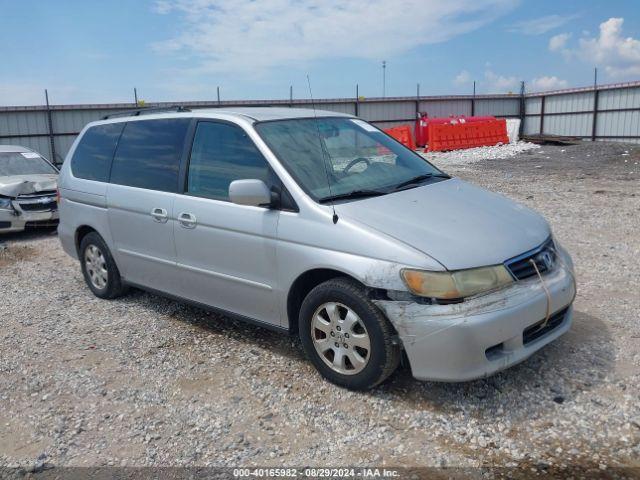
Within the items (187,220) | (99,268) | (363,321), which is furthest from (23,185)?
(363,321)

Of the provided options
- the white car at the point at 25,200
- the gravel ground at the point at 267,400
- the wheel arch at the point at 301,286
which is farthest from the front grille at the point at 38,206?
the wheel arch at the point at 301,286

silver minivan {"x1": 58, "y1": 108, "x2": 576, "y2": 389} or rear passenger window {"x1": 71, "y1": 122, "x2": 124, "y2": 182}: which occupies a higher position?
rear passenger window {"x1": 71, "y1": 122, "x2": 124, "y2": 182}

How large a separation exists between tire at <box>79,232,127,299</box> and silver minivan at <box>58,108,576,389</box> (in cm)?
18

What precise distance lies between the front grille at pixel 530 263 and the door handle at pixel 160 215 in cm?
265

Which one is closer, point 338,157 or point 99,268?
point 338,157

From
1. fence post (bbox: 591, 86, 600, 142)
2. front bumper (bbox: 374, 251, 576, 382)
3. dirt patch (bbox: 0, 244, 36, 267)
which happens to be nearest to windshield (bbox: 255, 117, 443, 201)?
front bumper (bbox: 374, 251, 576, 382)

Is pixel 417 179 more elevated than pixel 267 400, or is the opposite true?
pixel 417 179

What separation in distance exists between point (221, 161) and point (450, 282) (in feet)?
6.69

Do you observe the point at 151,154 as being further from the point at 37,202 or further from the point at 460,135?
the point at 460,135

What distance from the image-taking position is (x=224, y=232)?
4.03 meters

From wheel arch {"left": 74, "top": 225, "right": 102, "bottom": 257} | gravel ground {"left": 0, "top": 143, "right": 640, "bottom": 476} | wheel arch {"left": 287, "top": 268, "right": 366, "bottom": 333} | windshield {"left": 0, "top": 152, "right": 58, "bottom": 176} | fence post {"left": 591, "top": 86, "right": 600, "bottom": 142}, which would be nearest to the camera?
gravel ground {"left": 0, "top": 143, "right": 640, "bottom": 476}

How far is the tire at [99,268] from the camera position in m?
5.39

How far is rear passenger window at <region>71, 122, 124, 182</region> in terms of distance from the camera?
17.4 ft

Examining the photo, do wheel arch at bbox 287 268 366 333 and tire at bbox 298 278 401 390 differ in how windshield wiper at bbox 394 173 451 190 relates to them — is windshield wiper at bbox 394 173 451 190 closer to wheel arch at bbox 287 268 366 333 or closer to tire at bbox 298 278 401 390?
wheel arch at bbox 287 268 366 333
